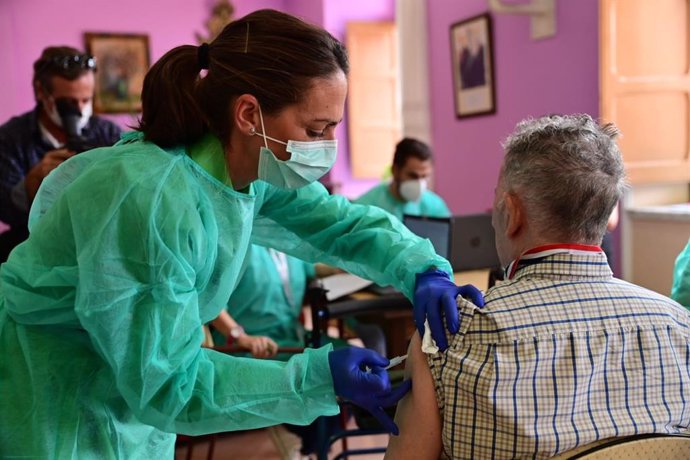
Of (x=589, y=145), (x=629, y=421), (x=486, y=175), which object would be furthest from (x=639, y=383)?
(x=486, y=175)

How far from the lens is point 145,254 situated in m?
0.90

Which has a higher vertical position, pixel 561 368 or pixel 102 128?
pixel 102 128

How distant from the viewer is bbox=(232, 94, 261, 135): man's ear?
104 centimetres

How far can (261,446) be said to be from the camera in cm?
286

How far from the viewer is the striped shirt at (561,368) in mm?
910

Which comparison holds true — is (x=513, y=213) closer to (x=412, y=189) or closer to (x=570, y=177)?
(x=570, y=177)

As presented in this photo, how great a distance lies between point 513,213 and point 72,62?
1.65m

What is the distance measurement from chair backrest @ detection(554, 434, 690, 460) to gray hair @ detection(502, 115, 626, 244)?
305 millimetres

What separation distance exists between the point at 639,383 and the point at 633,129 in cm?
228

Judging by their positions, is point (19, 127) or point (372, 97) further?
point (372, 97)

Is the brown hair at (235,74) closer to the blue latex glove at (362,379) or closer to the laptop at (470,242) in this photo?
the blue latex glove at (362,379)

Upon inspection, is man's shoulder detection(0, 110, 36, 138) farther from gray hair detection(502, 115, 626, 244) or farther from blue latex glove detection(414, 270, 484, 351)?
gray hair detection(502, 115, 626, 244)

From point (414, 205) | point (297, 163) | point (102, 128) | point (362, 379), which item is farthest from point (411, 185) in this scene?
point (362, 379)

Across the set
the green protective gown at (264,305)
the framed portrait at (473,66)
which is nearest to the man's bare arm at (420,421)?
the green protective gown at (264,305)
